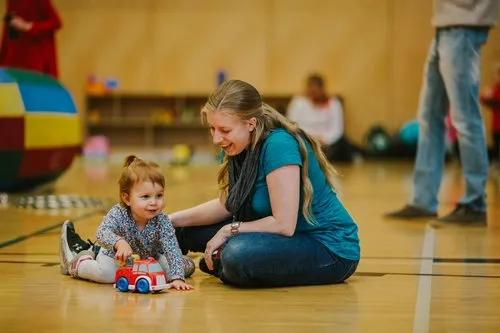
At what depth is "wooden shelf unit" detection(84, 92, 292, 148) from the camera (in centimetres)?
1476

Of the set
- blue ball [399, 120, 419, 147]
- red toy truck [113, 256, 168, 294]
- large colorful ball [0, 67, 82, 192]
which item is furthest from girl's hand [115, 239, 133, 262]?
blue ball [399, 120, 419, 147]

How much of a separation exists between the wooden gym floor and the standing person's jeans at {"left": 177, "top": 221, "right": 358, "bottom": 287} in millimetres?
53

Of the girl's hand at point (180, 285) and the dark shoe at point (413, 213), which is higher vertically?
the girl's hand at point (180, 285)

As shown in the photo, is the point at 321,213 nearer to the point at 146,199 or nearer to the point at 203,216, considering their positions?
the point at 203,216

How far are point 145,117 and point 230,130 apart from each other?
11843 millimetres

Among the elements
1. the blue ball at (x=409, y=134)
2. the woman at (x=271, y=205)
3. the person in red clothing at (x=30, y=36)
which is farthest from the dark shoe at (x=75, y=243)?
the blue ball at (x=409, y=134)

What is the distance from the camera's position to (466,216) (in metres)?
5.33

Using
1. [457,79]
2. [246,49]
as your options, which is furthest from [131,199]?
[246,49]

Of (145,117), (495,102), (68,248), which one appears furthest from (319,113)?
(68,248)

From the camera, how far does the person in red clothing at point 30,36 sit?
788 centimetres

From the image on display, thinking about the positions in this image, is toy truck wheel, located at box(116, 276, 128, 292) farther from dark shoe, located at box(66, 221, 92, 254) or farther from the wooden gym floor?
dark shoe, located at box(66, 221, 92, 254)

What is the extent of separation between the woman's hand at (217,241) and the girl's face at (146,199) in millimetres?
230

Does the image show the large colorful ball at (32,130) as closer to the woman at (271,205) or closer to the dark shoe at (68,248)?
the dark shoe at (68,248)

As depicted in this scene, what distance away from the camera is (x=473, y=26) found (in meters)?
5.26
